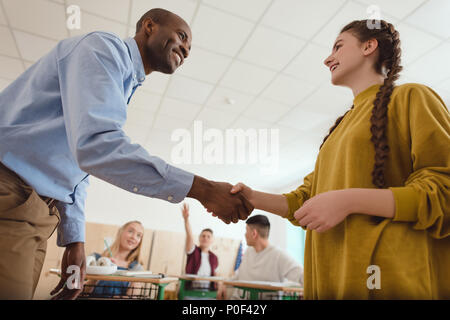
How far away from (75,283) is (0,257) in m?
0.52

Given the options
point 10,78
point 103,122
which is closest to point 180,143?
point 10,78

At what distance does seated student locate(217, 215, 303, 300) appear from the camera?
124 inches

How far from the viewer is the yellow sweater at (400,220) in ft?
1.96

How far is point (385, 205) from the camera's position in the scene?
2.03ft

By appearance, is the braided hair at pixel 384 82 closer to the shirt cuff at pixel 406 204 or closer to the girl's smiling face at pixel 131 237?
the shirt cuff at pixel 406 204

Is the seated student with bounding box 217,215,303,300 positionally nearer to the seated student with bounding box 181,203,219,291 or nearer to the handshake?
the seated student with bounding box 181,203,219,291

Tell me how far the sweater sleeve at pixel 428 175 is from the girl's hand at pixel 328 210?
0.10 meters

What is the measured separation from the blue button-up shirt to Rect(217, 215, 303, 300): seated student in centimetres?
267

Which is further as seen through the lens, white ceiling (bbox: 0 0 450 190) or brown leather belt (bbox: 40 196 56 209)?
white ceiling (bbox: 0 0 450 190)

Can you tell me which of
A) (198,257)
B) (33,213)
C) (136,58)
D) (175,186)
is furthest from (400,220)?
(198,257)

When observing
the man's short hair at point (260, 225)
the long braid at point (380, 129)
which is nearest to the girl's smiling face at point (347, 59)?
the long braid at point (380, 129)

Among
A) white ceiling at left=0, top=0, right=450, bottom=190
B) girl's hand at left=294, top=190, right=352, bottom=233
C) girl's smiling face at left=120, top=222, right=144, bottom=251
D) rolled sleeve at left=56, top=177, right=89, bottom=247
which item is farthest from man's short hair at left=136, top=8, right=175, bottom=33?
girl's smiling face at left=120, top=222, right=144, bottom=251
